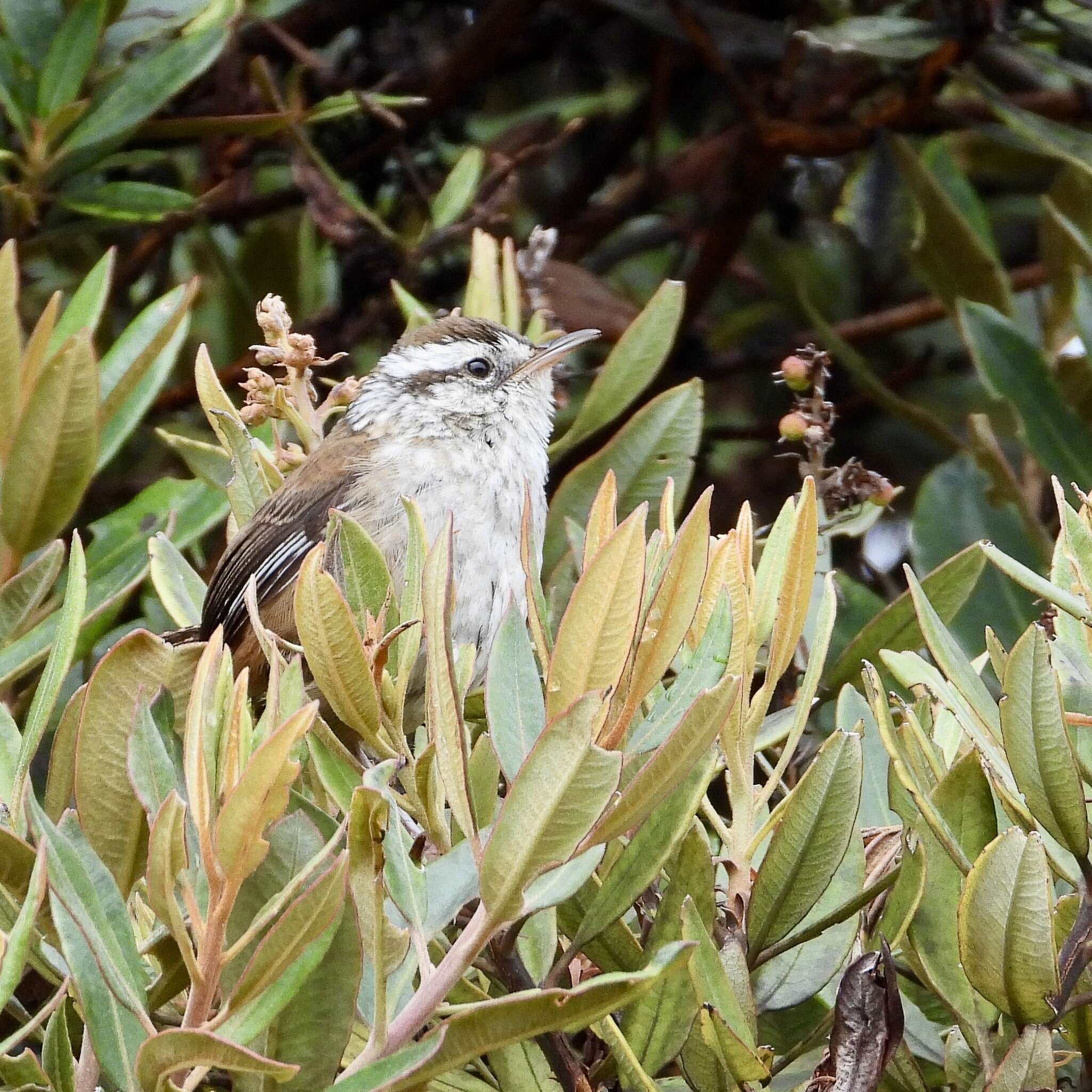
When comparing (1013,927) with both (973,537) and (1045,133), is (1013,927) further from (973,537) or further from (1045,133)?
(1045,133)

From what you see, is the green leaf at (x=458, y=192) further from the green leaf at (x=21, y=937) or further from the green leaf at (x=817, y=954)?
the green leaf at (x=21, y=937)

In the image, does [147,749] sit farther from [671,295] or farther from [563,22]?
[563,22]

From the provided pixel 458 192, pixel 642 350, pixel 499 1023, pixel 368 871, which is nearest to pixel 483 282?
pixel 642 350

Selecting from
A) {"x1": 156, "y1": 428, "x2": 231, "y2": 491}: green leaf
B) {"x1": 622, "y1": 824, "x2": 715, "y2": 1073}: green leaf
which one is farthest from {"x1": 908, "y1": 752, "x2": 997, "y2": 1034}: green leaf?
{"x1": 156, "y1": 428, "x2": 231, "y2": 491}: green leaf

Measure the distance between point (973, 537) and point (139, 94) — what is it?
2.26 meters

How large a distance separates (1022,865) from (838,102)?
11.9 feet

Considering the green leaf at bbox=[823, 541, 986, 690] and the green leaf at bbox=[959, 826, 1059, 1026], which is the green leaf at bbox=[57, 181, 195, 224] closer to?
the green leaf at bbox=[823, 541, 986, 690]

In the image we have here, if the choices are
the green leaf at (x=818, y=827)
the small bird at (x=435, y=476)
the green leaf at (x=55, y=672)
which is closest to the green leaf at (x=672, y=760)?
the green leaf at (x=818, y=827)

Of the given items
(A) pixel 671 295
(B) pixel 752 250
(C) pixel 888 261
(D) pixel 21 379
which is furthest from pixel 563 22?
(D) pixel 21 379

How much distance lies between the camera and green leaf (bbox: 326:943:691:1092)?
1.37m

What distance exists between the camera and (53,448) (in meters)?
2.88

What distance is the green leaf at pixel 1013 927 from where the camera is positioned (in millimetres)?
1558

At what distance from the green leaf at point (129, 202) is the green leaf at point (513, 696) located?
2699 millimetres

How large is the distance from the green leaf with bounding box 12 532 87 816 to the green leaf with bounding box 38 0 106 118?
7.81ft
